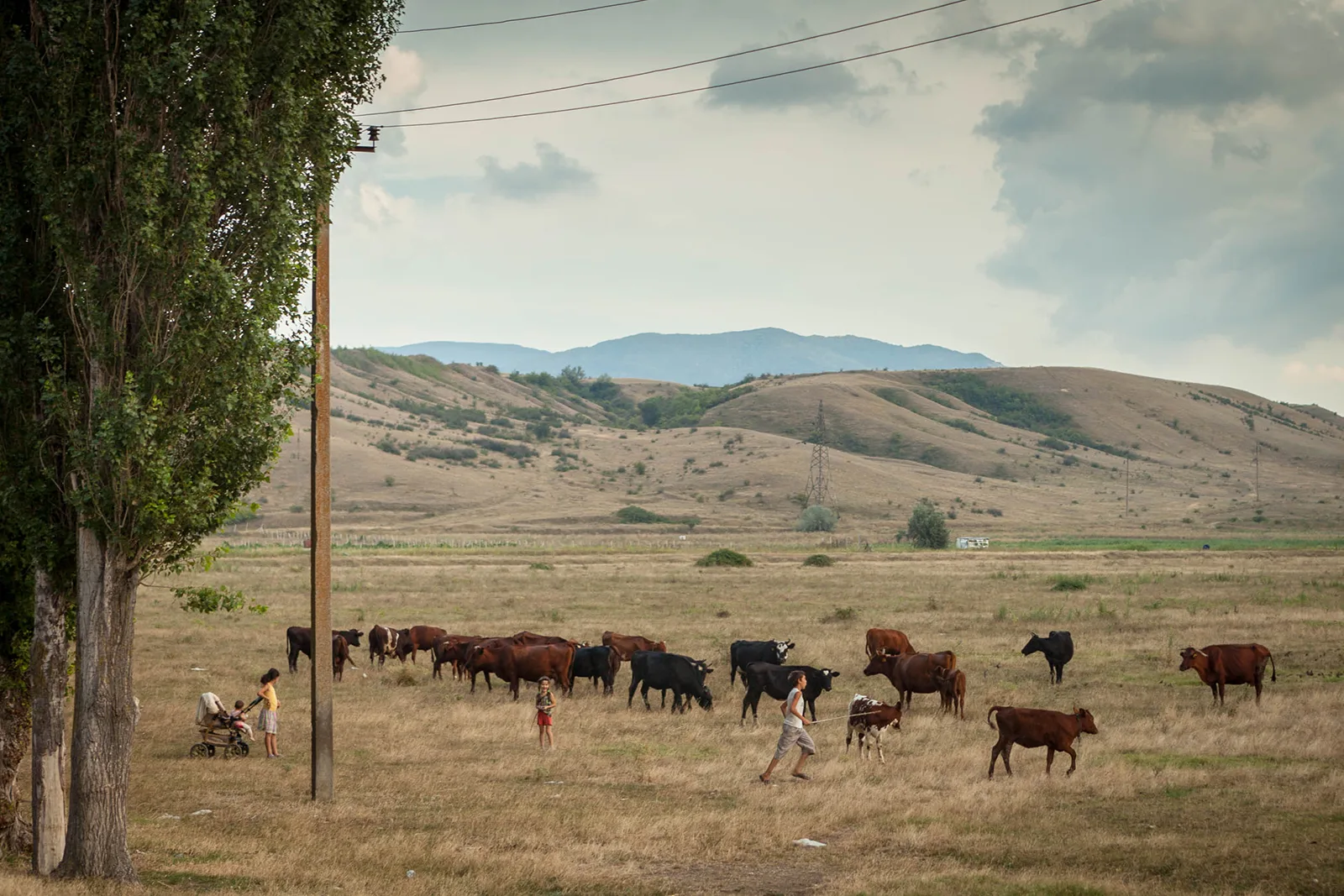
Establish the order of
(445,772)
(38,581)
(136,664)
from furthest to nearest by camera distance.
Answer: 1. (136,664)
2. (445,772)
3. (38,581)

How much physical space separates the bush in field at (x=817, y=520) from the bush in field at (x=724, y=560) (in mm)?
43155

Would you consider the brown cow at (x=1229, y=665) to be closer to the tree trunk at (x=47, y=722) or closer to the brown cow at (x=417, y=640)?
the brown cow at (x=417, y=640)

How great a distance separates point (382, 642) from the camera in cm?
3022

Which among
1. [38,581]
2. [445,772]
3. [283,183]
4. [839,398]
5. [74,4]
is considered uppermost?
[839,398]

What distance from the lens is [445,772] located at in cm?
1792

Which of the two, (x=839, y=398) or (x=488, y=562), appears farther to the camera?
(x=839, y=398)

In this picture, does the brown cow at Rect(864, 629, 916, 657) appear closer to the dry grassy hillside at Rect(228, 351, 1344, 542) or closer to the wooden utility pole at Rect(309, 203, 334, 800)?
the wooden utility pole at Rect(309, 203, 334, 800)

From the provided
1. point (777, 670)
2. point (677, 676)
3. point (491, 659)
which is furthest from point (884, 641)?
point (491, 659)

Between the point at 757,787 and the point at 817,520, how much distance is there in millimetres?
91819

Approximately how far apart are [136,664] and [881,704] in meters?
18.7

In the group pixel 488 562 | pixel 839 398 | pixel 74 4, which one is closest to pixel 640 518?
pixel 488 562

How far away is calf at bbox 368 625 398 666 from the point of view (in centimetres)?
3016

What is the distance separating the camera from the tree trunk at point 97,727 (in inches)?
460

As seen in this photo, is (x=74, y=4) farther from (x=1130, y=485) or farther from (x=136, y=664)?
(x=1130, y=485)
